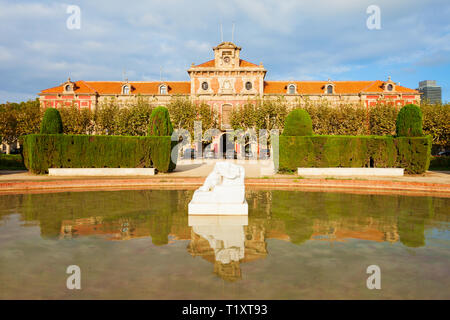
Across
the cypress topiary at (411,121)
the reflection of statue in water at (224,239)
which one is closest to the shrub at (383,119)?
the cypress topiary at (411,121)

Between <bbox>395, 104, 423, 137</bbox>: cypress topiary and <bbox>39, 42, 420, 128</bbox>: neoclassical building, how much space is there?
95.3 feet

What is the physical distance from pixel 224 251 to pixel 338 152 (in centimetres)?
1606

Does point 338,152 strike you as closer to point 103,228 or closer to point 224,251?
point 224,251

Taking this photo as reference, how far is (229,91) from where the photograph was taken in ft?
160

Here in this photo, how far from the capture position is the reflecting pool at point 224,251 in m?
3.89

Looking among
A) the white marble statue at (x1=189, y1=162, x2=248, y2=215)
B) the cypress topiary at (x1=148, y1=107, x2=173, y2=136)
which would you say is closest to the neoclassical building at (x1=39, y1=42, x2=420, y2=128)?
the cypress topiary at (x1=148, y1=107, x2=173, y2=136)

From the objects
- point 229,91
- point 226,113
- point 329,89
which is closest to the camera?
point 229,91

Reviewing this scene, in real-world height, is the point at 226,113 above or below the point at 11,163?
above

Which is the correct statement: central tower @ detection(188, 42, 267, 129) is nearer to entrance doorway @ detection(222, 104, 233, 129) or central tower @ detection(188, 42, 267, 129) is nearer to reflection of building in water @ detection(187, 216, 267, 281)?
entrance doorway @ detection(222, 104, 233, 129)

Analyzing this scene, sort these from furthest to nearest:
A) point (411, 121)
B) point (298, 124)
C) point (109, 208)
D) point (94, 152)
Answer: point (298, 124) → point (94, 152) → point (411, 121) → point (109, 208)

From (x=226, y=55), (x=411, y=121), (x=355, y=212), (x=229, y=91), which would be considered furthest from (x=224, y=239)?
(x=226, y=55)

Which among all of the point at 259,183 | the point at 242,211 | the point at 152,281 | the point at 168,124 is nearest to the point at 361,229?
the point at 242,211

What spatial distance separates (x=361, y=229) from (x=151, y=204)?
20.8ft
